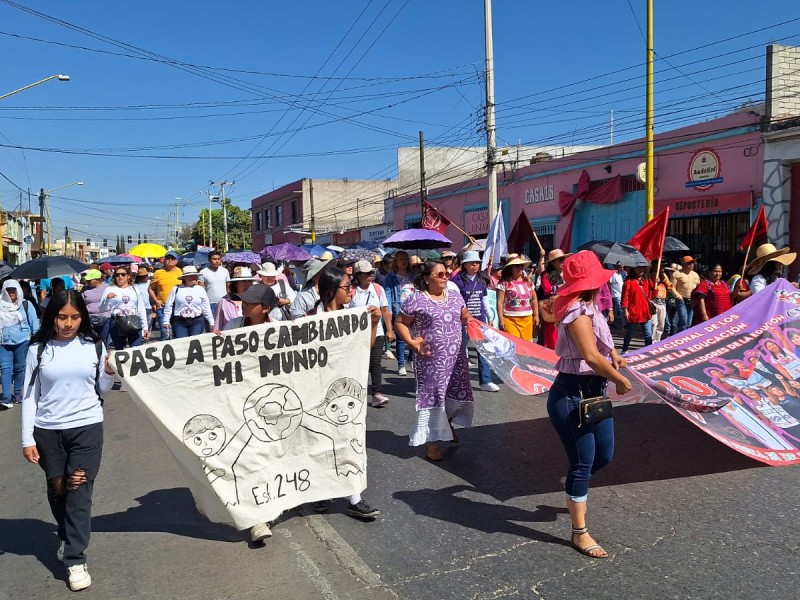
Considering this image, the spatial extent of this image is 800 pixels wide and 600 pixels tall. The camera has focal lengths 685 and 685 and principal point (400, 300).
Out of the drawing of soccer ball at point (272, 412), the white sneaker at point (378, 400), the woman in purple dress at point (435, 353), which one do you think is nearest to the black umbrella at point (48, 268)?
the white sneaker at point (378, 400)

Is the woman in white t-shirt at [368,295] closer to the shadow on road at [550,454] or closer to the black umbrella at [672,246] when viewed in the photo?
the shadow on road at [550,454]

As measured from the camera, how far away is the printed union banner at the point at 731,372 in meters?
5.00

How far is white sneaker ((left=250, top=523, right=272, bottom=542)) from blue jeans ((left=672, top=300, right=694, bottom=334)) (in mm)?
10440

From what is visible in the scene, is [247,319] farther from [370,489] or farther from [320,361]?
[370,489]

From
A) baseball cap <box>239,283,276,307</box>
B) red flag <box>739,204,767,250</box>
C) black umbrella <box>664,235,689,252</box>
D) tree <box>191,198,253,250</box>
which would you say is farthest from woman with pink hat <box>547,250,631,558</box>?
tree <box>191,198,253,250</box>

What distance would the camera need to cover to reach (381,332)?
8.50 meters

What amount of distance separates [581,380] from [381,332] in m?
4.62

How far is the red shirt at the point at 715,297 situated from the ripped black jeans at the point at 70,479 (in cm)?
950

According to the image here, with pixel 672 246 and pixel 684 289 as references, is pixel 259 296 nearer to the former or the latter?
pixel 684 289

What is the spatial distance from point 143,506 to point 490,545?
261cm

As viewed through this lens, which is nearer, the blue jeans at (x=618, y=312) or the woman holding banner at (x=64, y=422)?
the woman holding banner at (x=64, y=422)

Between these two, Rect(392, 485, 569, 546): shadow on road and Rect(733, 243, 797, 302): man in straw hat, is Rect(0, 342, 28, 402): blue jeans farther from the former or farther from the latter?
Rect(733, 243, 797, 302): man in straw hat

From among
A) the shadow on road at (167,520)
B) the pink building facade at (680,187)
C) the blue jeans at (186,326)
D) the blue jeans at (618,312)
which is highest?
the pink building facade at (680,187)

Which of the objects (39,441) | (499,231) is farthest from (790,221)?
(39,441)
